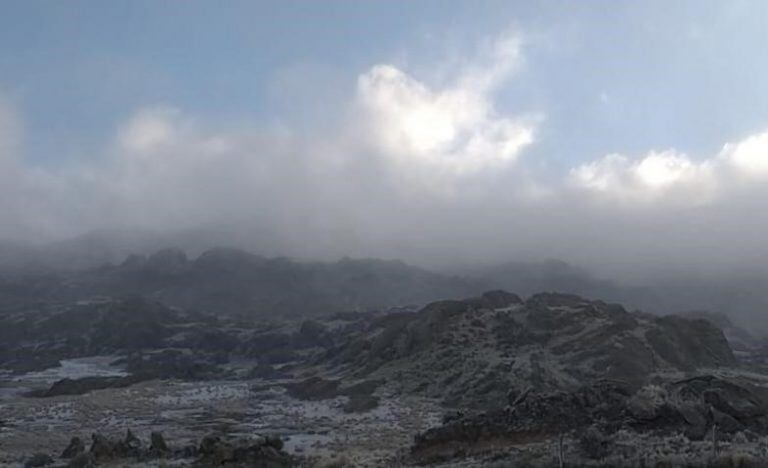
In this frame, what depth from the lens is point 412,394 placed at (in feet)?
225

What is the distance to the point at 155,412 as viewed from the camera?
64250 millimetres

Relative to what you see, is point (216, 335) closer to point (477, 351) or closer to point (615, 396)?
point (477, 351)

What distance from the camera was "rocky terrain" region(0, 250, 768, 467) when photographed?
105ft

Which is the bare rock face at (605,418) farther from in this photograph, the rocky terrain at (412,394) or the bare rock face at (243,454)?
the bare rock face at (243,454)

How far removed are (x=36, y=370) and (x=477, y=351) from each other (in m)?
74.1

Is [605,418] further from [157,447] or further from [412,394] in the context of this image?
[412,394]

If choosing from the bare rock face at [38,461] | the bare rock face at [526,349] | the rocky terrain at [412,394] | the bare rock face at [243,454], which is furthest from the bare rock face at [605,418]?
the bare rock face at [526,349]

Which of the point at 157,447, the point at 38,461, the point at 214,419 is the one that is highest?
the point at 157,447

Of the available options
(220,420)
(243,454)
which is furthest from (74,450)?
(220,420)

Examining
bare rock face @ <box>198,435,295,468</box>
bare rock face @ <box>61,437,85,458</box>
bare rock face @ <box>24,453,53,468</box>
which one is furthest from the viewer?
bare rock face @ <box>61,437,85,458</box>

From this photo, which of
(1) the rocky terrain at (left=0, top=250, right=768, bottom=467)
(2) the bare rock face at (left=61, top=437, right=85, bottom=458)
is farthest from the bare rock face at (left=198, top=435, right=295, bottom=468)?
(2) the bare rock face at (left=61, top=437, right=85, bottom=458)

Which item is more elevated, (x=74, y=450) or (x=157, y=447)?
(x=157, y=447)

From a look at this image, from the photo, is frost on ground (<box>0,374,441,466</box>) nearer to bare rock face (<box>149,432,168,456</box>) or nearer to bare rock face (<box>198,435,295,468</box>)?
bare rock face (<box>198,435,295,468</box>)

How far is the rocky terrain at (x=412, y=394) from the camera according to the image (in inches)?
1261
